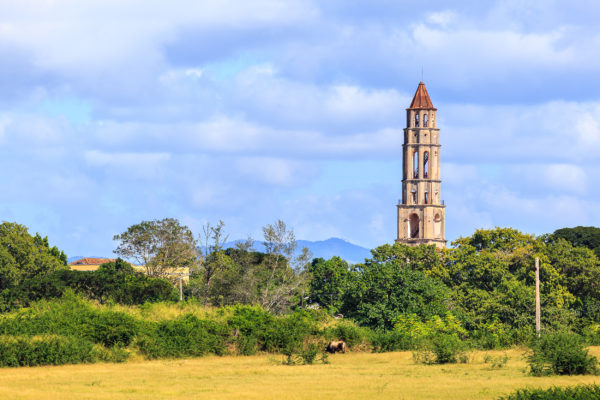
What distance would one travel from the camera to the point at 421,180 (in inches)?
4998

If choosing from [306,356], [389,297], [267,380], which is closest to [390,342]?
[306,356]

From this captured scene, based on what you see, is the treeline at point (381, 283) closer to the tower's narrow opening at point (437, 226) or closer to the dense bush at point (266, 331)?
the dense bush at point (266, 331)

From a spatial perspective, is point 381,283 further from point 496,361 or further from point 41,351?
point 41,351

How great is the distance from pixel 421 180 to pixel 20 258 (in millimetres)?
61501

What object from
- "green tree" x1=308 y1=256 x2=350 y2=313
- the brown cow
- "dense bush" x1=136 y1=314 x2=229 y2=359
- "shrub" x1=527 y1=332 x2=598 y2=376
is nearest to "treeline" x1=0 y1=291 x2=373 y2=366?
"dense bush" x1=136 y1=314 x2=229 y2=359

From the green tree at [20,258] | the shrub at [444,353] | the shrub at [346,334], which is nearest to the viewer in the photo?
the shrub at [444,353]

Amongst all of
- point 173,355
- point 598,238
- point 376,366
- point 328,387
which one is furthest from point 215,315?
point 598,238

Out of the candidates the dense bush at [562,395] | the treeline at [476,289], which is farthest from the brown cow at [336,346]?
the dense bush at [562,395]

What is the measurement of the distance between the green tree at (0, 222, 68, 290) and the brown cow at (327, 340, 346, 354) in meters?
42.5

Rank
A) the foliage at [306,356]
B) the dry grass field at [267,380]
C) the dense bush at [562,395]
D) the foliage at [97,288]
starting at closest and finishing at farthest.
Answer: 1. the dense bush at [562,395]
2. the dry grass field at [267,380]
3. the foliage at [306,356]
4. the foliage at [97,288]

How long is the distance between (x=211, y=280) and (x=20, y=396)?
42308 mm

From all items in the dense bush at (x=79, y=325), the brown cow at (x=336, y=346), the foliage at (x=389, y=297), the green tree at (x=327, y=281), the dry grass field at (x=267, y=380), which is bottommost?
the dry grass field at (x=267, y=380)

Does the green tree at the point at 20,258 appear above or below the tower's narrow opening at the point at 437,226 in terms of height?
below

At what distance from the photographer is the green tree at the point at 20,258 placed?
78.8m
